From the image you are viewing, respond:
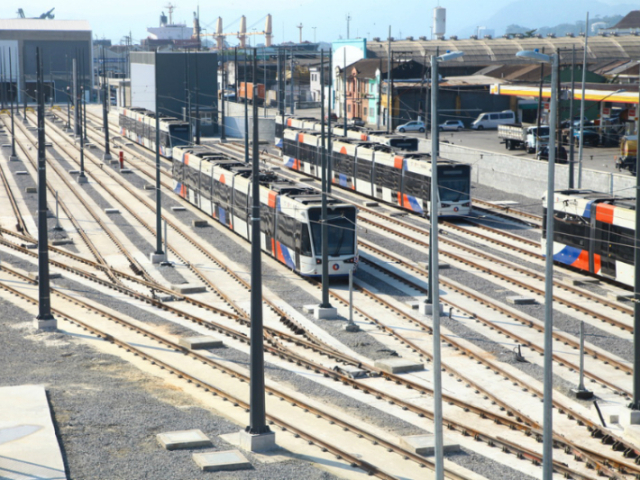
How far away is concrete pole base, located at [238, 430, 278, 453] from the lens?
52.4 feet

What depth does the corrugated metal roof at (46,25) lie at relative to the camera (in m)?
140

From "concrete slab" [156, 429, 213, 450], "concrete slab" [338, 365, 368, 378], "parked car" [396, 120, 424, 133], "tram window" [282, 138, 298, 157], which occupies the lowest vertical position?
"concrete slab" [338, 365, 368, 378]

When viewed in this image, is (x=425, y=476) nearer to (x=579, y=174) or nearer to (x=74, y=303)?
(x=74, y=303)

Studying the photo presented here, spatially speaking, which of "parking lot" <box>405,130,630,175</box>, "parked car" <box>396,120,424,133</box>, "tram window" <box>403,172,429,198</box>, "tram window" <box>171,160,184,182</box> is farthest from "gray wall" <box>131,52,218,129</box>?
"tram window" <box>403,172,429,198</box>

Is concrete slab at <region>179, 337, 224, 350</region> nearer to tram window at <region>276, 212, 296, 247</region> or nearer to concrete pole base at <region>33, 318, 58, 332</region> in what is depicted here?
concrete pole base at <region>33, 318, 58, 332</region>

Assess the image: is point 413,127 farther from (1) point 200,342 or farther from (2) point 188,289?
(1) point 200,342

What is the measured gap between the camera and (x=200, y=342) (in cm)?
2402

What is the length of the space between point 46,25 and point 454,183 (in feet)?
386

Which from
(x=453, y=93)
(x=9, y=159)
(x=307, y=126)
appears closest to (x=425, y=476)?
(x=307, y=126)

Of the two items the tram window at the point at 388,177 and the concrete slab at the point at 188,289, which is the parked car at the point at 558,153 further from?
the concrete slab at the point at 188,289

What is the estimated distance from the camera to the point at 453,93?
88.9 meters

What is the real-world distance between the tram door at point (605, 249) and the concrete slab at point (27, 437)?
61.6 feet

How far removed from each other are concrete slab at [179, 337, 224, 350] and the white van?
2536 inches

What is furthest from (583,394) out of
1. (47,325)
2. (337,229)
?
(47,325)
